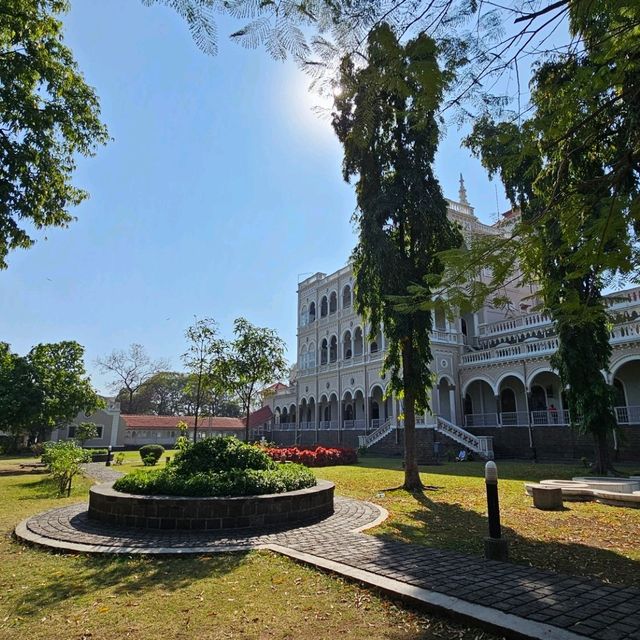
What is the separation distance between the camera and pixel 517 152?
5.07m

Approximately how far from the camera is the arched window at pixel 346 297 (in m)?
37.8

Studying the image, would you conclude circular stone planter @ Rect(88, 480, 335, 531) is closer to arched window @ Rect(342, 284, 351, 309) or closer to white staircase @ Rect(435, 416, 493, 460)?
white staircase @ Rect(435, 416, 493, 460)

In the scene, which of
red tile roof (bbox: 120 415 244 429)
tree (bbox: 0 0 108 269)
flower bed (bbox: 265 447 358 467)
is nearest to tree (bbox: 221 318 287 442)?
flower bed (bbox: 265 447 358 467)

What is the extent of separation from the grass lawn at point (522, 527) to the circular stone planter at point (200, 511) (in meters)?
1.48

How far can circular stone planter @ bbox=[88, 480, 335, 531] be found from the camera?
734cm

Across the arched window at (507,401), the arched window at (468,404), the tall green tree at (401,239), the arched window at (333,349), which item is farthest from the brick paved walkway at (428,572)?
the arched window at (333,349)

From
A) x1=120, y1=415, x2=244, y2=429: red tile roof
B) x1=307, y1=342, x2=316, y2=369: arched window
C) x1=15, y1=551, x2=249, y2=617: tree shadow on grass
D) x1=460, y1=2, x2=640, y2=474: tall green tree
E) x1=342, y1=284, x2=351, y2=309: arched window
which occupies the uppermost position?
x1=342, y1=284, x2=351, y2=309: arched window

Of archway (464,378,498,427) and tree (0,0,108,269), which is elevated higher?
tree (0,0,108,269)

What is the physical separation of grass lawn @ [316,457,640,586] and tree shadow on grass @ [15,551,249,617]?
2749 millimetres

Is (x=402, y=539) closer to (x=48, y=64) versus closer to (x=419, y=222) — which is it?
(x=419, y=222)

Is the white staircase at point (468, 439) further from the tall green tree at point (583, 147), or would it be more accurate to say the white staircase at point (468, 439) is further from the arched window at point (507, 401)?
the tall green tree at point (583, 147)

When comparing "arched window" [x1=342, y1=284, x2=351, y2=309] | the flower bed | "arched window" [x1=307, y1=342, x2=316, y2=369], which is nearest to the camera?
the flower bed

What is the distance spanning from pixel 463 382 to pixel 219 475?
75.0 feet

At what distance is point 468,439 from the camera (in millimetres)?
23797
